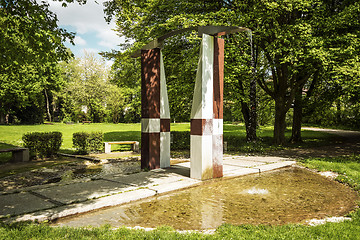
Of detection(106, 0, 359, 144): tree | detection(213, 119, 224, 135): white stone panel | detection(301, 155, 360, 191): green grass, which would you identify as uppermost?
detection(106, 0, 359, 144): tree

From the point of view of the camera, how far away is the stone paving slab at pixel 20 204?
470 cm

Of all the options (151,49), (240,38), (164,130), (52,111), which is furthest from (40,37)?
(52,111)

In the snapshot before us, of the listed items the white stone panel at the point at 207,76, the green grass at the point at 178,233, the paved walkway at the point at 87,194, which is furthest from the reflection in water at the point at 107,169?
the green grass at the point at 178,233

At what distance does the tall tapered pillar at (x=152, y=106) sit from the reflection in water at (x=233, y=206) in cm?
229

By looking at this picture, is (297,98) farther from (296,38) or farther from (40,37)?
(40,37)

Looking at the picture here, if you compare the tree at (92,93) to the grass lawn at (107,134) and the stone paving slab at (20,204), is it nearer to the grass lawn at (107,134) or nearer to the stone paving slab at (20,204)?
the grass lawn at (107,134)

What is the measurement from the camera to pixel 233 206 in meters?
5.37

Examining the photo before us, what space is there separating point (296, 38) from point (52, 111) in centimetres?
5358

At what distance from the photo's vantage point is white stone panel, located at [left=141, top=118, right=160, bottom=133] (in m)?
8.58

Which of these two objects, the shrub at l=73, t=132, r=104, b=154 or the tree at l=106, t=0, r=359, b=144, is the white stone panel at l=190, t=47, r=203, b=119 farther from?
the shrub at l=73, t=132, r=104, b=154

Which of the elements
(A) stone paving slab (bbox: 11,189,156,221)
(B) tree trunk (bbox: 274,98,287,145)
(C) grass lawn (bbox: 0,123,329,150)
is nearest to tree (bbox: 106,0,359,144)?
(B) tree trunk (bbox: 274,98,287,145)

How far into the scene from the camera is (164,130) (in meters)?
8.98

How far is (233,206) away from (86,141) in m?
9.55

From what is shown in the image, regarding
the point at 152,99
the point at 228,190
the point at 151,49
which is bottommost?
the point at 228,190
